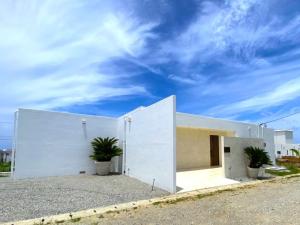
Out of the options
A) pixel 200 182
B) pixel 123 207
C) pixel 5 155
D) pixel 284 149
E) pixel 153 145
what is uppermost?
pixel 153 145

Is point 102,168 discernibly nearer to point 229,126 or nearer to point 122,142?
point 122,142

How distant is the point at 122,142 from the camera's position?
13.7 metres

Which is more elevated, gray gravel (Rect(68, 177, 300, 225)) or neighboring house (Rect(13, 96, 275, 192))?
neighboring house (Rect(13, 96, 275, 192))

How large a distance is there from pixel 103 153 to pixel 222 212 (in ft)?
26.5

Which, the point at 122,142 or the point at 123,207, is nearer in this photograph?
the point at 123,207

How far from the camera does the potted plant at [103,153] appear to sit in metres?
12.8

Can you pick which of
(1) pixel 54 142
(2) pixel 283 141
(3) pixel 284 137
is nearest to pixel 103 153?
(1) pixel 54 142

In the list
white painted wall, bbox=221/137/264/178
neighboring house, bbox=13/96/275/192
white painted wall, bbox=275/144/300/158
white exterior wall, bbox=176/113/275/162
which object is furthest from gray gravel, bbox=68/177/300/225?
white painted wall, bbox=275/144/300/158

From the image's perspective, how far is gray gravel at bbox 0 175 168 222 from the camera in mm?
6453

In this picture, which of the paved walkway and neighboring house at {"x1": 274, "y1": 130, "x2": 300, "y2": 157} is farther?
neighboring house at {"x1": 274, "y1": 130, "x2": 300, "y2": 157}

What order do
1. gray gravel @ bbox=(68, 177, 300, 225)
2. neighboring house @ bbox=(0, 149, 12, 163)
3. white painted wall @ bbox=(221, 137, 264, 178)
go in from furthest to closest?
neighboring house @ bbox=(0, 149, 12, 163) < white painted wall @ bbox=(221, 137, 264, 178) < gray gravel @ bbox=(68, 177, 300, 225)

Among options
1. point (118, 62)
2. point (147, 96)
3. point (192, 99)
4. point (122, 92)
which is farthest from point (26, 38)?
point (192, 99)

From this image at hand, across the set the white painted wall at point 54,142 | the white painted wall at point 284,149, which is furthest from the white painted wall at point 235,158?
the white painted wall at point 284,149

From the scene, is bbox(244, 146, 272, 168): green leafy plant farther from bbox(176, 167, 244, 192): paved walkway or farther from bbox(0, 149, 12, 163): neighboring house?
bbox(0, 149, 12, 163): neighboring house
